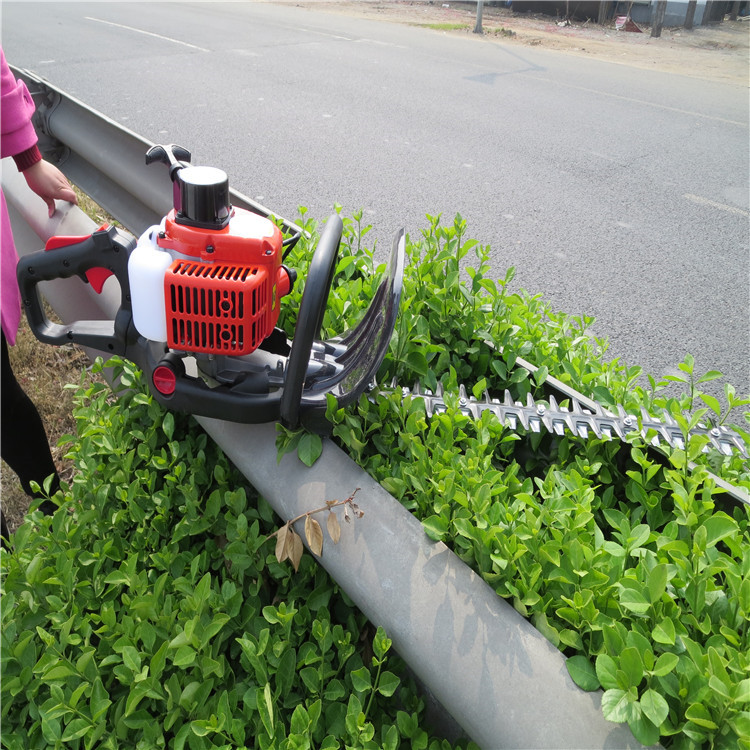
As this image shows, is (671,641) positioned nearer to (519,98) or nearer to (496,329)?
(496,329)

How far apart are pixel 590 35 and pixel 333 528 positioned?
16.1 meters

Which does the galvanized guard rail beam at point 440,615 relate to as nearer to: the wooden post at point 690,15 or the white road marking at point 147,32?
the white road marking at point 147,32

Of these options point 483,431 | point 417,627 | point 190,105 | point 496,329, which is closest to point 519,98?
point 190,105

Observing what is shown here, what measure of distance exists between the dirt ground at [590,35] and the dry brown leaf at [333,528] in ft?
35.4

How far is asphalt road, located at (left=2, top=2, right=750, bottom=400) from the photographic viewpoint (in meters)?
3.84

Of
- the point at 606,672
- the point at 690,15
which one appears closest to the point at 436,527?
the point at 606,672

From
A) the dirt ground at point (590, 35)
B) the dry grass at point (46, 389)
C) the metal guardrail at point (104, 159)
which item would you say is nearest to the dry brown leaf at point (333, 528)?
the metal guardrail at point (104, 159)

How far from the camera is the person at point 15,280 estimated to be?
6.92 ft

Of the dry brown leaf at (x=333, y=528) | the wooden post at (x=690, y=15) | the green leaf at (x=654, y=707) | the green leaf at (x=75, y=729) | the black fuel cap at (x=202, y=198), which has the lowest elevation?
the green leaf at (x=75, y=729)

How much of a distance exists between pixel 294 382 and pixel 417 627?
569mm

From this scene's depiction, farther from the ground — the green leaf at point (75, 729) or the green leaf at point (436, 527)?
the green leaf at point (436, 527)

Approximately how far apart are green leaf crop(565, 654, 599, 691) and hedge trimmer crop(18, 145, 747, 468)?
602mm

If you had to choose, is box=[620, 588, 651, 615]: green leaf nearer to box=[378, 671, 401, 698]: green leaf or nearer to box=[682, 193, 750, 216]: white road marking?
box=[378, 671, 401, 698]: green leaf

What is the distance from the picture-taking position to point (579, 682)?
3.62ft
